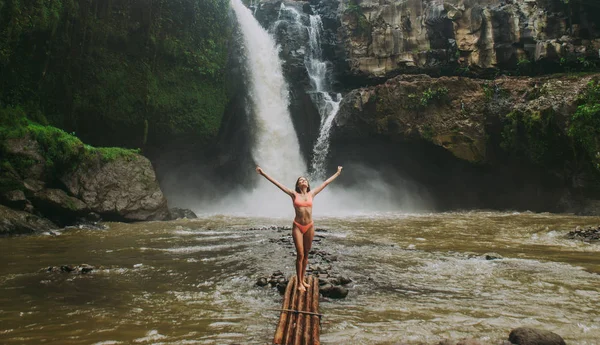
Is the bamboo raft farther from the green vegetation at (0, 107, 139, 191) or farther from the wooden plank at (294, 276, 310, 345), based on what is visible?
the green vegetation at (0, 107, 139, 191)

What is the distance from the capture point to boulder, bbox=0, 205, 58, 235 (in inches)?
466

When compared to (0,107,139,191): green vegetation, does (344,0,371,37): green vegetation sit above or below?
above

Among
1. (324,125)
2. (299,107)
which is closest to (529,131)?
(324,125)

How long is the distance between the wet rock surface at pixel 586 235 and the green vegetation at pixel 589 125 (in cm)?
743

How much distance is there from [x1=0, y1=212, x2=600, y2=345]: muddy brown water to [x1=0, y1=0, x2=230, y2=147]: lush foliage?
8.61 meters

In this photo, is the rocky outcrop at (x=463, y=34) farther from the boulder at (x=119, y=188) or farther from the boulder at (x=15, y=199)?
the boulder at (x=15, y=199)

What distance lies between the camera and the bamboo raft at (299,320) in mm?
3928

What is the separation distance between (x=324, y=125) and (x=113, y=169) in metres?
11.8

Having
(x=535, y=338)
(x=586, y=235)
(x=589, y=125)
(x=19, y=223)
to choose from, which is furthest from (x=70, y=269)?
(x=589, y=125)

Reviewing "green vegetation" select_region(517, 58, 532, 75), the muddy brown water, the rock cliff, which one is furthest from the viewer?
"green vegetation" select_region(517, 58, 532, 75)

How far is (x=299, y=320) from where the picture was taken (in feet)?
14.0

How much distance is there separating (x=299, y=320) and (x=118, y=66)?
18.6 meters

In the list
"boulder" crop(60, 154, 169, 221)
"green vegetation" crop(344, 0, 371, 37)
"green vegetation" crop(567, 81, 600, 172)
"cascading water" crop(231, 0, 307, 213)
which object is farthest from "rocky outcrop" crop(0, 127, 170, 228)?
"green vegetation" crop(567, 81, 600, 172)

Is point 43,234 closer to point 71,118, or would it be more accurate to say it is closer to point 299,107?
point 71,118
